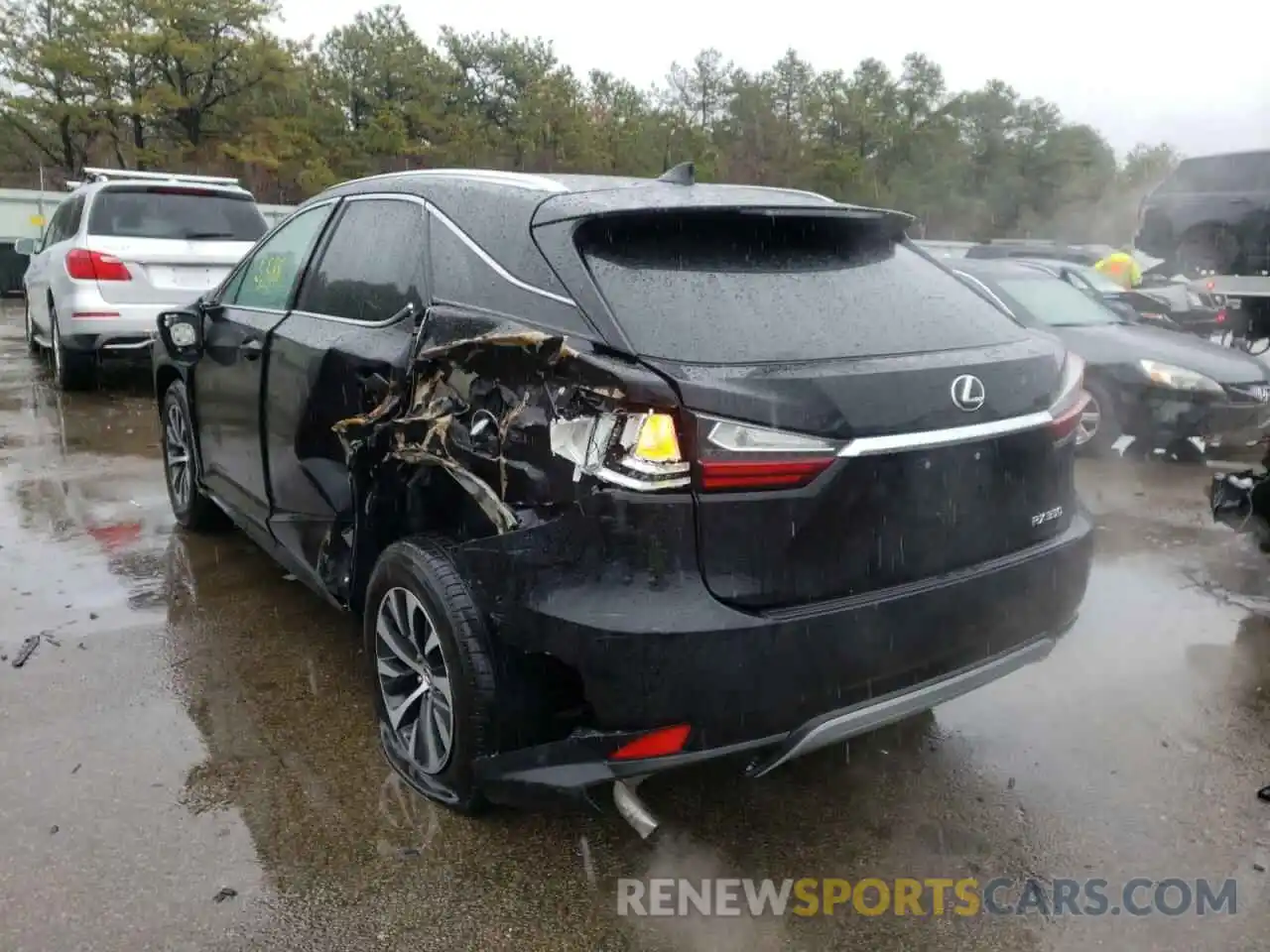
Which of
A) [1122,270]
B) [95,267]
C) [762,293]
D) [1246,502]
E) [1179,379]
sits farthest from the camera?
[1122,270]

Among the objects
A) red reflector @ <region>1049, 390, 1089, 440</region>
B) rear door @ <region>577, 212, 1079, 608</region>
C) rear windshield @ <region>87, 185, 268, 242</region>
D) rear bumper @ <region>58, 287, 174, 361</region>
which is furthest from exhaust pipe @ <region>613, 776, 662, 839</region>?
rear windshield @ <region>87, 185, 268, 242</region>

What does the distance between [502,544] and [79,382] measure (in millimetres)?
8686

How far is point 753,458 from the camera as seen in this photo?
2238 mm

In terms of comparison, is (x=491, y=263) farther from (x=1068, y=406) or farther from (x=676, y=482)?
(x=1068, y=406)

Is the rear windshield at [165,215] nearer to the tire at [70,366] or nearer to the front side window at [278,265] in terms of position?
the tire at [70,366]

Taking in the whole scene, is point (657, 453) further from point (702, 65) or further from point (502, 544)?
point (702, 65)

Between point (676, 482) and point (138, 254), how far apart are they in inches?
306

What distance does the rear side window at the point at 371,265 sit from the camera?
10.3 feet

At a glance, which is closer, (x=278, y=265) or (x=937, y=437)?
(x=937, y=437)

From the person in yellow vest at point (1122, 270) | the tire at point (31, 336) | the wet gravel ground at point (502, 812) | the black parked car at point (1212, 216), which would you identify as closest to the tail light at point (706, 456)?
the wet gravel ground at point (502, 812)

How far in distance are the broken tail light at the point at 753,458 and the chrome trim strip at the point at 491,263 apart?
0.54 meters

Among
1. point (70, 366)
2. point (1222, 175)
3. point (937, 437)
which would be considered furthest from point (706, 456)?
point (1222, 175)

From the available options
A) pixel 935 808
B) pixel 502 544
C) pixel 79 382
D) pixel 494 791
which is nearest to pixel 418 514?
pixel 502 544

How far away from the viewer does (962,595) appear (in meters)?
2.53
